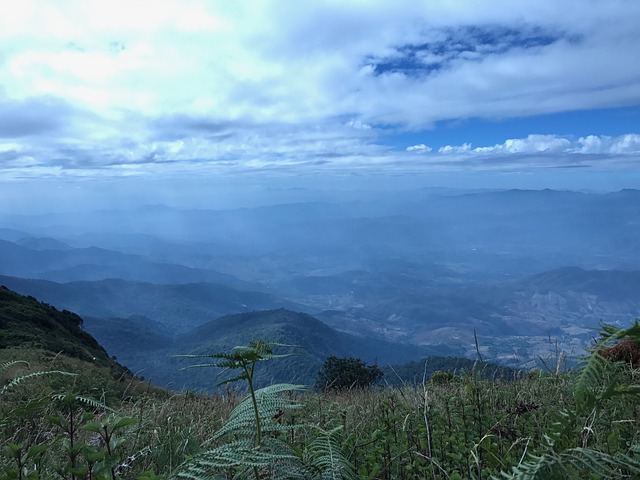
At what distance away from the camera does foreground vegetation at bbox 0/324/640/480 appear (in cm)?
152

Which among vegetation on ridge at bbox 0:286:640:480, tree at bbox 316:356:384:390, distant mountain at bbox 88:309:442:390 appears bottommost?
distant mountain at bbox 88:309:442:390

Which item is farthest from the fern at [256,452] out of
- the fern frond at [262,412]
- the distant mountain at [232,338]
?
the distant mountain at [232,338]

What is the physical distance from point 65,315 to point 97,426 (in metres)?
34.9

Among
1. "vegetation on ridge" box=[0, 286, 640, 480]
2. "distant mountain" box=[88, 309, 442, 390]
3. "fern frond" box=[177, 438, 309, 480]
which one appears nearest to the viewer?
"vegetation on ridge" box=[0, 286, 640, 480]

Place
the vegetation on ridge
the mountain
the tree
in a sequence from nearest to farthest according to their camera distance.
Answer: the vegetation on ridge, the mountain, the tree

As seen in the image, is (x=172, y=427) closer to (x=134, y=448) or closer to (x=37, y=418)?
(x=134, y=448)

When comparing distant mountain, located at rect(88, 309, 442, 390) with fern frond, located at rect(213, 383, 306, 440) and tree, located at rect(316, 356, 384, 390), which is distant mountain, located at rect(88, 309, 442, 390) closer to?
tree, located at rect(316, 356, 384, 390)

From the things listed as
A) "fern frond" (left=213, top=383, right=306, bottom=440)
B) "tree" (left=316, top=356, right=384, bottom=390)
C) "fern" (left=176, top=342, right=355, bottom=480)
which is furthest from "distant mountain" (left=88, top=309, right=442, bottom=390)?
"fern" (left=176, top=342, right=355, bottom=480)

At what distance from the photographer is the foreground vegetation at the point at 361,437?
1518 millimetres

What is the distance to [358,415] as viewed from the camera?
4.07m

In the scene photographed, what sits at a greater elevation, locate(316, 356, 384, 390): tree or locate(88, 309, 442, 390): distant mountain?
locate(316, 356, 384, 390): tree

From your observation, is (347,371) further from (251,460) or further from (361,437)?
(251,460)

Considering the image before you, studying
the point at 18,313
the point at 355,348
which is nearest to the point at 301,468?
the point at 18,313

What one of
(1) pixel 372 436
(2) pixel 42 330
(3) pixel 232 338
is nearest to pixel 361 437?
(1) pixel 372 436
